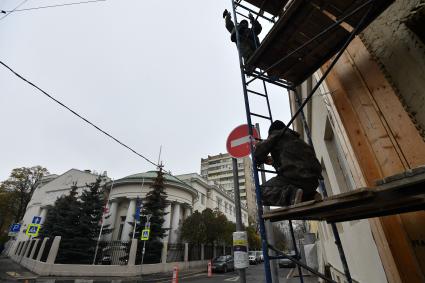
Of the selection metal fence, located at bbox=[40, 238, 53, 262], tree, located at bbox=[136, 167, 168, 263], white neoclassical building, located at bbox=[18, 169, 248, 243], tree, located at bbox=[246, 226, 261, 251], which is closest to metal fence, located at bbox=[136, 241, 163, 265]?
tree, located at bbox=[136, 167, 168, 263]

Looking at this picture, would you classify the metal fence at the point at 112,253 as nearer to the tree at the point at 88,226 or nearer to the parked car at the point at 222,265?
the tree at the point at 88,226

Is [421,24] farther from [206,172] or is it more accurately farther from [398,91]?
[206,172]

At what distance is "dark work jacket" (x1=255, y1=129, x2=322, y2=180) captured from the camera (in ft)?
7.14

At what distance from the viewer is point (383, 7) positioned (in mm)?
2018

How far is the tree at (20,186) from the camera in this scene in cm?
3806

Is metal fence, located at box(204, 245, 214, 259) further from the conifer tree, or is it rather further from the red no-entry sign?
the red no-entry sign

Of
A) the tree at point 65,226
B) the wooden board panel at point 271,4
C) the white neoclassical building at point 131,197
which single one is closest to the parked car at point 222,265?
the white neoclassical building at point 131,197

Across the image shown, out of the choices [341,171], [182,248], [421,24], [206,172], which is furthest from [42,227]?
[206,172]

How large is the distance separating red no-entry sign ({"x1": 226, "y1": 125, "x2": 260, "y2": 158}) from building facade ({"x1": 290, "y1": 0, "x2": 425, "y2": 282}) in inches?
50.0

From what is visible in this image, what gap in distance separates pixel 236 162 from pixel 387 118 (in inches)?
73.3

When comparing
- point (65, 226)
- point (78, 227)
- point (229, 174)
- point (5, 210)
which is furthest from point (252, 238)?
point (5, 210)

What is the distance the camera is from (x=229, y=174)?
65062 mm

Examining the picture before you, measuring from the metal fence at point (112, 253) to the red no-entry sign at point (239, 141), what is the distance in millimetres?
17456

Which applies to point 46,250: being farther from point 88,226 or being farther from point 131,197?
point 131,197
